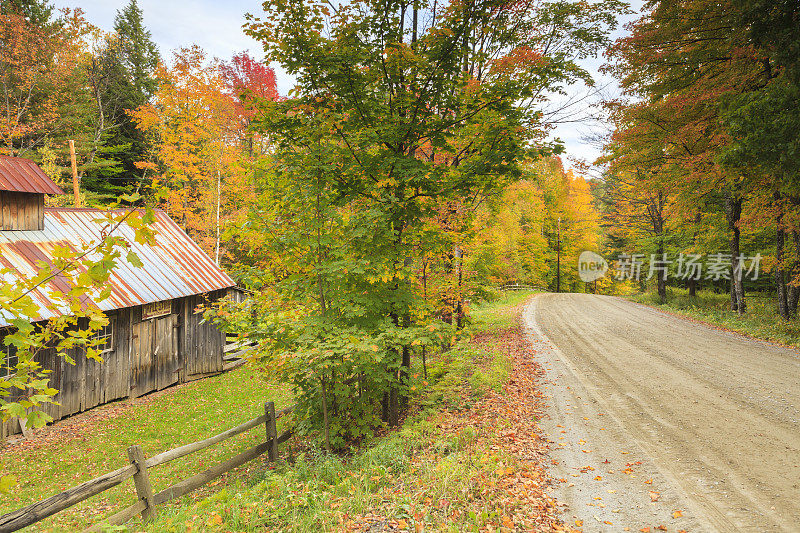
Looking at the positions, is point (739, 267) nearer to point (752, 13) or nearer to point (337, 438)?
point (752, 13)

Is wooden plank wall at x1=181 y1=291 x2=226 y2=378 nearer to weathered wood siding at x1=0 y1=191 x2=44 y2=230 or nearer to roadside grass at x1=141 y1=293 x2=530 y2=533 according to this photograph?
weathered wood siding at x1=0 y1=191 x2=44 y2=230

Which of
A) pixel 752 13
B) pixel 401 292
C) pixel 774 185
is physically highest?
pixel 752 13

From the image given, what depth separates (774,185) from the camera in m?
11.4

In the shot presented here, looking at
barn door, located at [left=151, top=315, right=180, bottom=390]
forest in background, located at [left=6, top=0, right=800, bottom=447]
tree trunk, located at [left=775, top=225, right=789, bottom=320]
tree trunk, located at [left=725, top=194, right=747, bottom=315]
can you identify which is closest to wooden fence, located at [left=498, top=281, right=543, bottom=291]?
forest in background, located at [left=6, top=0, right=800, bottom=447]

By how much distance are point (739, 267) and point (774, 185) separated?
894 cm

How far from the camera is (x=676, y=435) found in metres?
6.49

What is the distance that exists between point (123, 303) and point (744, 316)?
2463cm

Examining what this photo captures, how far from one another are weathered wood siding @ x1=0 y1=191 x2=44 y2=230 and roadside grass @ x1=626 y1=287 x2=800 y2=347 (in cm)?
2476

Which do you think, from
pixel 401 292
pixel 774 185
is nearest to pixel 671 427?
pixel 401 292

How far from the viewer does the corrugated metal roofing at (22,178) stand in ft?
39.1

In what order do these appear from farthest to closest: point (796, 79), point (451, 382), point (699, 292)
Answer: point (699, 292) → point (451, 382) → point (796, 79)

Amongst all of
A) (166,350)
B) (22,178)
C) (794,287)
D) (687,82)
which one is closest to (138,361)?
(166,350)

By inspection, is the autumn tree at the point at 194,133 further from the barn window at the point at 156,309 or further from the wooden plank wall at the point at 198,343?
the barn window at the point at 156,309

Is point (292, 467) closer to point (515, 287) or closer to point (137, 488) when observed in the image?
point (137, 488)
